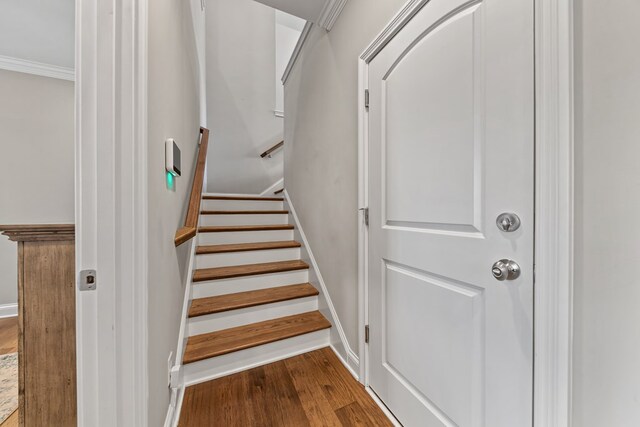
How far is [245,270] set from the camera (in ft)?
6.20

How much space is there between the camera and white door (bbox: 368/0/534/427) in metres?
0.69

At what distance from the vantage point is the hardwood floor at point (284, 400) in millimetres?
1152

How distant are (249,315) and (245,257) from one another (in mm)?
518

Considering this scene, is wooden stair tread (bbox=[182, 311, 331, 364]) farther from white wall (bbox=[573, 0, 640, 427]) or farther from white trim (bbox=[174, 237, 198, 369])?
white wall (bbox=[573, 0, 640, 427])

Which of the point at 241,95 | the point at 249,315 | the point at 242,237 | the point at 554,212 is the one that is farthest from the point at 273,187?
the point at 554,212

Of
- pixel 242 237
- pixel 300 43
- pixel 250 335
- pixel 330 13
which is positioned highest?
pixel 300 43

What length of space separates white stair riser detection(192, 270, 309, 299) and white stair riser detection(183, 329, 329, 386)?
0.47 meters

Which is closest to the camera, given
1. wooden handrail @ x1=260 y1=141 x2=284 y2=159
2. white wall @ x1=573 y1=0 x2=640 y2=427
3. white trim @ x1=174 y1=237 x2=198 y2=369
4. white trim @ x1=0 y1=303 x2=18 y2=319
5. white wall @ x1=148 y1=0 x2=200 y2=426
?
white wall @ x1=573 y1=0 x2=640 y2=427

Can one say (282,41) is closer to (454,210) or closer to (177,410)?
(454,210)

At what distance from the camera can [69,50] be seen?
2.20m

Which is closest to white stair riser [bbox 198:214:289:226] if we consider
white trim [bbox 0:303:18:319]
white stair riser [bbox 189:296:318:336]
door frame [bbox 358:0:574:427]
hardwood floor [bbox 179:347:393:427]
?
white stair riser [bbox 189:296:318:336]

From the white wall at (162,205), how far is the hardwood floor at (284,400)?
30 centimetres

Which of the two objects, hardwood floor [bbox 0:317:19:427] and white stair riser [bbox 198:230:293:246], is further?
white stair riser [bbox 198:230:293:246]

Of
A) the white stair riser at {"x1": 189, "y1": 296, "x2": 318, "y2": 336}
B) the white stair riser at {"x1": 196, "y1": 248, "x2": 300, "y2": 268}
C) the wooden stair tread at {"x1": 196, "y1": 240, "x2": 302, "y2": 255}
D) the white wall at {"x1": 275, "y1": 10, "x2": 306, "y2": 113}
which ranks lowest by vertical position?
the white stair riser at {"x1": 189, "y1": 296, "x2": 318, "y2": 336}
